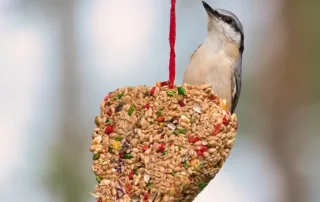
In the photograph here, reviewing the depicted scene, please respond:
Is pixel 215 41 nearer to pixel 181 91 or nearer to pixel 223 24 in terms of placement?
pixel 223 24

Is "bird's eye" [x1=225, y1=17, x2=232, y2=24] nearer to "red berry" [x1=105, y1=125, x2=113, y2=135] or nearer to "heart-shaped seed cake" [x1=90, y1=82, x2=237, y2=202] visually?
"heart-shaped seed cake" [x1=90, y1=82, x2=237, y2=202]

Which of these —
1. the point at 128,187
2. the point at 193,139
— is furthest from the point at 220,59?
the point at 128,187

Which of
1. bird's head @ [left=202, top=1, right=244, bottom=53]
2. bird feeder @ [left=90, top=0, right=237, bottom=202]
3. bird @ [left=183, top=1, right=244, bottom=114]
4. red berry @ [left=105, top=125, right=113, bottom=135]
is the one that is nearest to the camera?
bird feeder @ [left=90, top=0, right=237, bottom=202]

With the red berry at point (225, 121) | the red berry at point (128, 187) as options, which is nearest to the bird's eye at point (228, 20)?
the red berry at point (225, 121)

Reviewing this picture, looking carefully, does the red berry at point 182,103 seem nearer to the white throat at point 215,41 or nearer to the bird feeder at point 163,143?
the bird feeder at point 163,143

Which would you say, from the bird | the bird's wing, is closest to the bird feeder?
the bird
